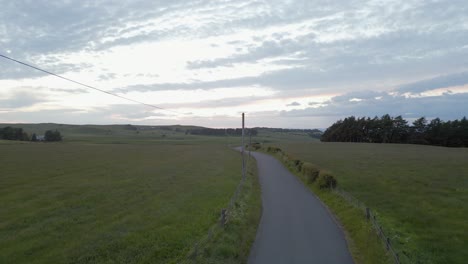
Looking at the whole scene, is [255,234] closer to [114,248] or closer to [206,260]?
[206,260]

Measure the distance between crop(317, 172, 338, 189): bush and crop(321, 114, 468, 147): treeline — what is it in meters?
103

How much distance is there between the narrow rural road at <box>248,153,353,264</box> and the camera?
13.7m

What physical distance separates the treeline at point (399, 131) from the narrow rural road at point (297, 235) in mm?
108329

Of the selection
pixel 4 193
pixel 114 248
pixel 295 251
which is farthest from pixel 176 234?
pixel 4 193

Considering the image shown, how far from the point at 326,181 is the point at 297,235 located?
14.2m

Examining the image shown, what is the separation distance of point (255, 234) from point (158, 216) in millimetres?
6689

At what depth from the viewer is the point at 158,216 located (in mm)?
20328

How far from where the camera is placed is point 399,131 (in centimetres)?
13025

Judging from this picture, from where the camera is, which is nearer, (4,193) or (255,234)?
(255,234)

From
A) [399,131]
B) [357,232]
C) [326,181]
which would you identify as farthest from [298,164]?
[399,131]

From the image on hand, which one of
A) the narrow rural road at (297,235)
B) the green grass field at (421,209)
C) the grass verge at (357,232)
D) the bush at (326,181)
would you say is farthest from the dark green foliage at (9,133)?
the grass verge at (357,232)

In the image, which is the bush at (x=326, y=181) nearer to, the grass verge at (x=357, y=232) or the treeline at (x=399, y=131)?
the grass verge at (x=357, y=232)

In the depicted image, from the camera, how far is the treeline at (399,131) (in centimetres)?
11219

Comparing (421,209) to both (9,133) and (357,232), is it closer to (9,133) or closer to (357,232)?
(357,232)
